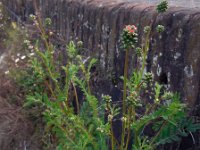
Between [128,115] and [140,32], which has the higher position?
[140,32]

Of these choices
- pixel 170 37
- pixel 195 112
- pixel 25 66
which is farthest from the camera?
pixel 25 66

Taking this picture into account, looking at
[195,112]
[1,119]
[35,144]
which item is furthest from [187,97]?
[1,119]

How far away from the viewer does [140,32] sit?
3.38 meters

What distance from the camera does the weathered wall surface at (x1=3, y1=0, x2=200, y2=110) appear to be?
111 inches

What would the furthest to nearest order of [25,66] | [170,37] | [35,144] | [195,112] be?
[25,66] → [35,144] → [170,37] → [195,112]

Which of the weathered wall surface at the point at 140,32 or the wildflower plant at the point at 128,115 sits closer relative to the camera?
the wildflower plant at the point at 128,115

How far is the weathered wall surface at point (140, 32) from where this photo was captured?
9.25 ft

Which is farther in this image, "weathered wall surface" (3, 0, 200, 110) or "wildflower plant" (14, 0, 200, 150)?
"weathered wall surface" (3, 0, 200, 110)

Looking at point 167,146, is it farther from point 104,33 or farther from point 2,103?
point 2,103

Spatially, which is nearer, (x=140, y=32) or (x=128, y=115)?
(x=128, y=115)

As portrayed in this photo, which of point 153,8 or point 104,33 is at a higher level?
point 153,8

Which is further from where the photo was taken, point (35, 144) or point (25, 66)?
point (25, 66)

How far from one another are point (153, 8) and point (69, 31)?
151cm

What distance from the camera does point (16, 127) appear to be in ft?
14.7
